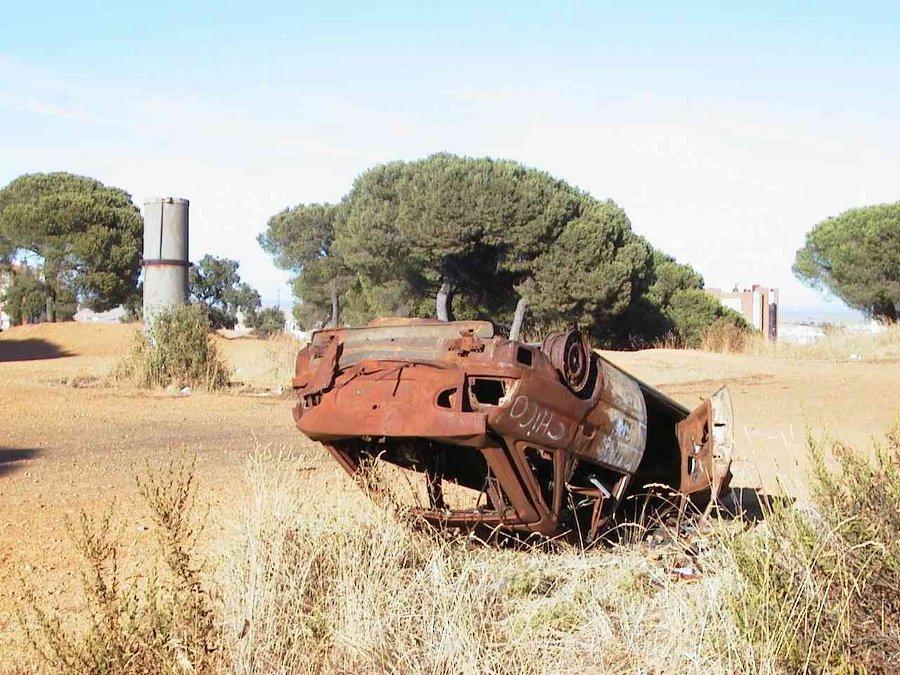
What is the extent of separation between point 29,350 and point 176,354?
15387 millimetres

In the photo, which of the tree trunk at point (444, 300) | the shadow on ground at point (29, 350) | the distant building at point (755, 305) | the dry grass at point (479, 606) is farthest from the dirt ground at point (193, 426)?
the distant building at point (755, 305)

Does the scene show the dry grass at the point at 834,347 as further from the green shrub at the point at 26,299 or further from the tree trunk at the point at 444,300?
the green shrub at the point at 26,299

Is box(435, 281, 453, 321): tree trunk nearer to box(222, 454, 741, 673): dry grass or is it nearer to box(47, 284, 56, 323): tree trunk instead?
box(47, 284, 56, 323): tree trunk

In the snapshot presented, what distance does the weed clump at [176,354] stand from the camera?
16781 mm

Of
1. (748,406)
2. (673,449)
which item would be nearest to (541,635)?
(673,449)

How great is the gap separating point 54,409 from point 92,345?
1849cm

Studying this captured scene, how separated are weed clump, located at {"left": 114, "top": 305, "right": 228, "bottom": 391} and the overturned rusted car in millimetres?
11133

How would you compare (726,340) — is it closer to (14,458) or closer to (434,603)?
(14,458)

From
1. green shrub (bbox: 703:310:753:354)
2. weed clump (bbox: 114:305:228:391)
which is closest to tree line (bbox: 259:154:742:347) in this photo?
green shrub (bbox: 703:310:753:354)

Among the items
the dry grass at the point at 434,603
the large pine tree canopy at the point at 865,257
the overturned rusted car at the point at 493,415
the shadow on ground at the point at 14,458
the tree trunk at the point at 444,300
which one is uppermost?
the large pine tree canopy at the point at 865,257

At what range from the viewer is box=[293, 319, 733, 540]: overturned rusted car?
16.2ft

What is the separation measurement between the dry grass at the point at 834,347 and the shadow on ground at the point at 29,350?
19.4 metres

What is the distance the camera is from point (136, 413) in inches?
536

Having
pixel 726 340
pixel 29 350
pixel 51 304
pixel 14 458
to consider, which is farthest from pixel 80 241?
pixel 14 458
